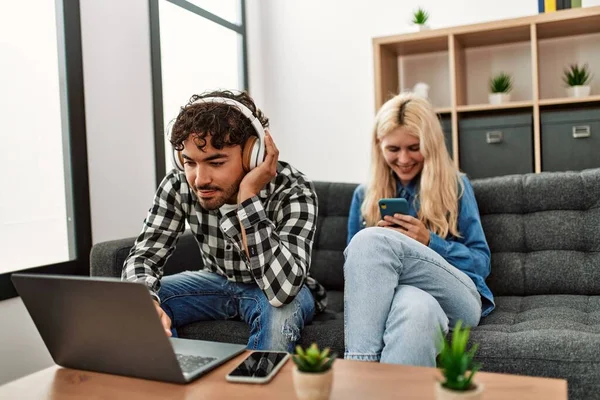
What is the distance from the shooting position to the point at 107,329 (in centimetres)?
96

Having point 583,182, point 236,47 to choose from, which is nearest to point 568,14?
point 583,182

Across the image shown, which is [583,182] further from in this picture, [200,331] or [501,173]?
[200,331]

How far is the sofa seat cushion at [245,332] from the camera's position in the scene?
1.60 meters

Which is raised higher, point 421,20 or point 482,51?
point 421,20

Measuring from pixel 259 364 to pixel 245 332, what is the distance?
63cm

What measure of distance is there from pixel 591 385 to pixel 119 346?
1.02m

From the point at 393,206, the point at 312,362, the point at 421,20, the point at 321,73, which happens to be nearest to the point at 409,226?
the point at 393,206

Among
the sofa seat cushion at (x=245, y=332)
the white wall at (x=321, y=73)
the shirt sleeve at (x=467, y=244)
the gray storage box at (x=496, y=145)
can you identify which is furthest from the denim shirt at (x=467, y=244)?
the white wall at (x=321, y=73)

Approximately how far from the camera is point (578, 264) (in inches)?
74.0

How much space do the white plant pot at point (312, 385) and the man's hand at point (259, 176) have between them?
698 millimetres

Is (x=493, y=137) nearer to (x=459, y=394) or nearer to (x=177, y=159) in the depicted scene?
(x=177, y=159)

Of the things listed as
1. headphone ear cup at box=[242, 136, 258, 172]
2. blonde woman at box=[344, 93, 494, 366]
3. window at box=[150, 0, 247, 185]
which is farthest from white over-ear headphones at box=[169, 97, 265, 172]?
window at box=[150, 0, 247, 185]

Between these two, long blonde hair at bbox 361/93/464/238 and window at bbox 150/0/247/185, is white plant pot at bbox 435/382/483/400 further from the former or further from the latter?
window at bbox 150/0/247/185

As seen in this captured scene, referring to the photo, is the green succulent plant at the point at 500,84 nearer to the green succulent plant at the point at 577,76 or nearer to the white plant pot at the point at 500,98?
the white plant pot at the point at 500,98
